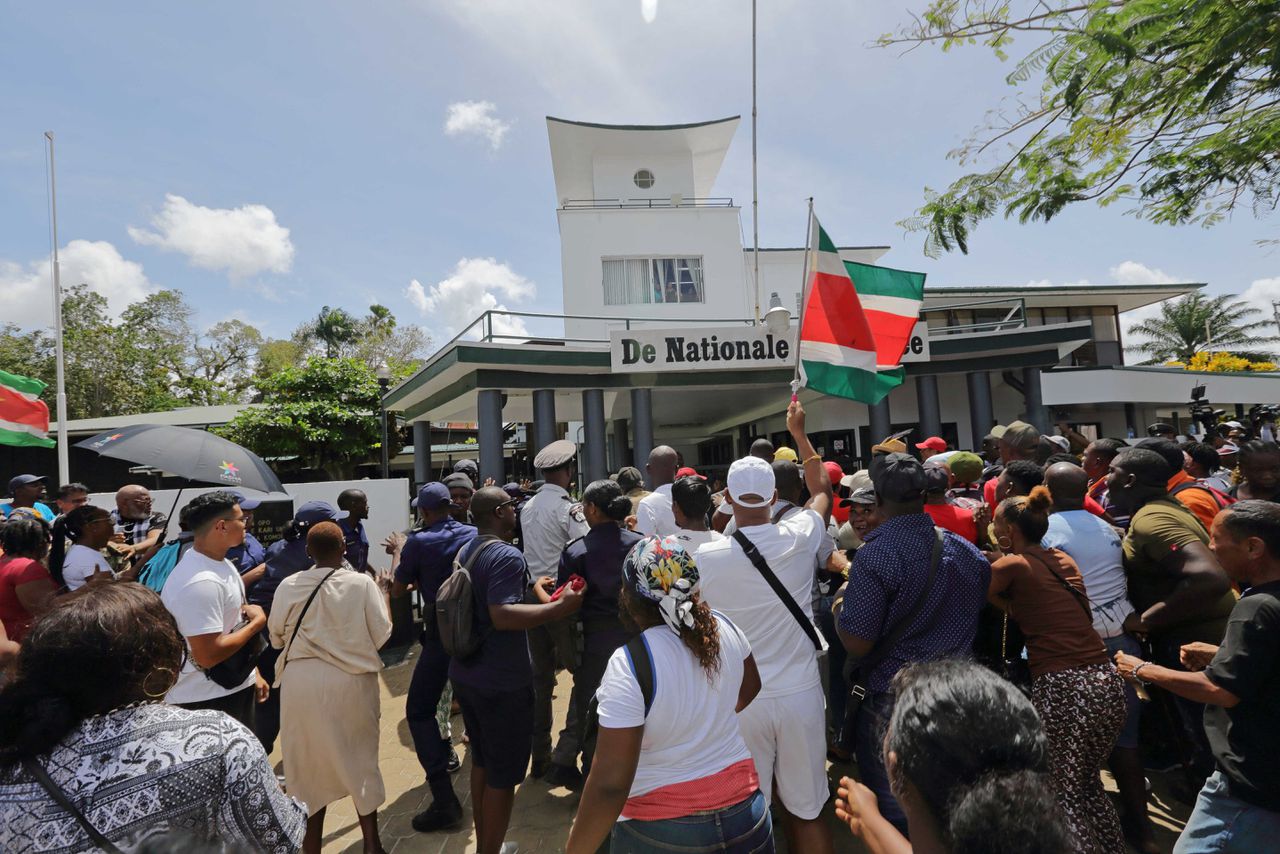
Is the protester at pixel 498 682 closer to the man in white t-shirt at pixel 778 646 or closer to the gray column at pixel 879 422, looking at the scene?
the man in white t-shirt at pixel 778 646

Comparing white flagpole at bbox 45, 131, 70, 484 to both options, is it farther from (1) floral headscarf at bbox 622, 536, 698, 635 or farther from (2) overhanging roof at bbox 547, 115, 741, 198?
(1) floral headscarf at bbox 622, 536, 698, 635

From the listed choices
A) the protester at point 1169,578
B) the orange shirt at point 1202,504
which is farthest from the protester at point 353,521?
the orange shirt at point 1202,504

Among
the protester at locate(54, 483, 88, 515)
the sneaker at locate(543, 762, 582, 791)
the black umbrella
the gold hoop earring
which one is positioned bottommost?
the sneaker at locate(543, 762, 582, 791)

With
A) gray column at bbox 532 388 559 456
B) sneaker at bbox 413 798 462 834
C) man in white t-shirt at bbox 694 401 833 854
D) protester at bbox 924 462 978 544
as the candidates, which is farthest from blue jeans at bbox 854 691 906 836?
gray column at bbox 532 388 559 456

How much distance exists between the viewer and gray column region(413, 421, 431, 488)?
1648 cm

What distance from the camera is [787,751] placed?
2.76 metres

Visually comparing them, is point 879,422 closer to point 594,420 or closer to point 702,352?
point 702,352

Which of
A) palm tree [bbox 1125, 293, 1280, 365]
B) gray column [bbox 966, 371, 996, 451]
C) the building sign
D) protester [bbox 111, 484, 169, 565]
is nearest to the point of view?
protester [bbox 111, 484, 169, 565]

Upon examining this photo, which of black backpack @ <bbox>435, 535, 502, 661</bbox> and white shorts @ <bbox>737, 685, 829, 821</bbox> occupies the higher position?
black backpack @ <bbox>435, 535, 502, 661</bbox>

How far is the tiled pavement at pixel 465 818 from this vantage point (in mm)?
3598

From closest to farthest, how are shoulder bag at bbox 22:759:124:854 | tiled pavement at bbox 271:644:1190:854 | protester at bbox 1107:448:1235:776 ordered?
shoulder bag at bbox 22:759:124:854
protester at bbox 1107:448:1235:776
tiled pavement at bbox 271:644:1190:854

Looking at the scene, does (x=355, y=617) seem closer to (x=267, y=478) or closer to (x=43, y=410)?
(x=267, y=478)

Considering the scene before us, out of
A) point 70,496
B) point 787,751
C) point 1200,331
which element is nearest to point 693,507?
point 787,751

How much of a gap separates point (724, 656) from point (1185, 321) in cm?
4679
